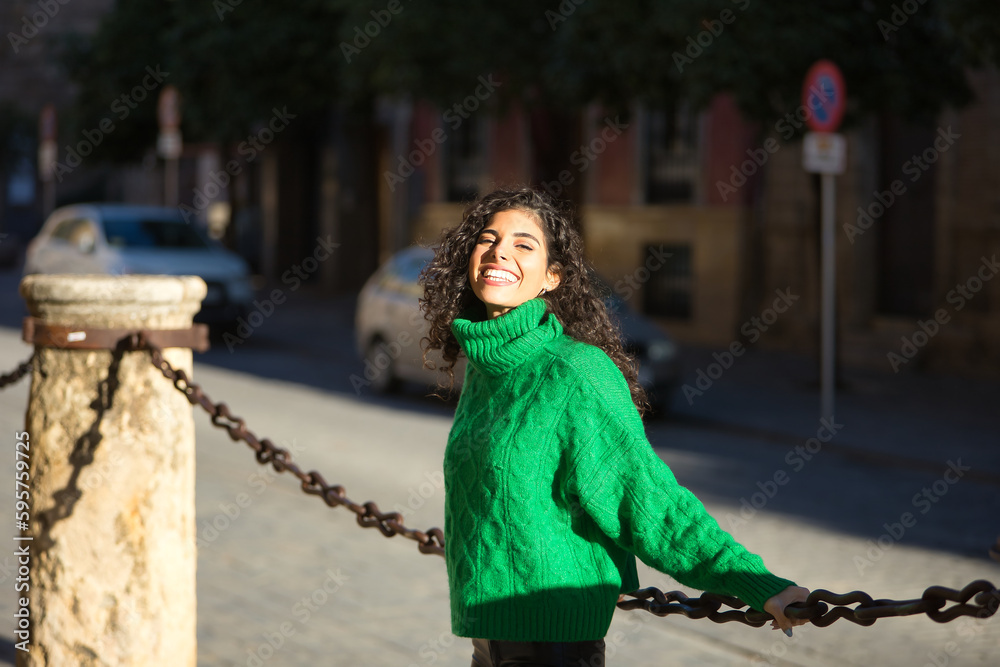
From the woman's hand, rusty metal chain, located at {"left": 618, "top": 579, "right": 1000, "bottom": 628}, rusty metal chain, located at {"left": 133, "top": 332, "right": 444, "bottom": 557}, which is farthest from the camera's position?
rusty metal chain, located at {"left": 133, "top": 332, "right": 444, "bottom": 557}

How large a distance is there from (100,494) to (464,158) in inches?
823

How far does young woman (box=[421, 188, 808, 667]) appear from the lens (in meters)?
2.26

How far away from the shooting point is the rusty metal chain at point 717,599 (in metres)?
1.98

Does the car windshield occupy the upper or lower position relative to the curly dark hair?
lower

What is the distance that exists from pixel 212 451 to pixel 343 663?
4561 millimetres

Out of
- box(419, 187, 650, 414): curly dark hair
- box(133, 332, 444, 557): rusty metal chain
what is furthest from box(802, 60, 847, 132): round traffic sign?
box(419, 187, 650, 414): curly dark hair

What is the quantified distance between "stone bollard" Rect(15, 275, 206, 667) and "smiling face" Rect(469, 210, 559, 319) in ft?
4.22

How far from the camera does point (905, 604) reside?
208cm

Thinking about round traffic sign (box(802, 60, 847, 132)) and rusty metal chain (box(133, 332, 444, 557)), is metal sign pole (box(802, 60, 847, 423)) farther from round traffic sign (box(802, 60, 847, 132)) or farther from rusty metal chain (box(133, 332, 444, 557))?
rusty metal chain (box(133, 332, 444, 557))

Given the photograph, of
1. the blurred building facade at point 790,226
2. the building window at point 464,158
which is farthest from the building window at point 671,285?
the building window at point 464,158

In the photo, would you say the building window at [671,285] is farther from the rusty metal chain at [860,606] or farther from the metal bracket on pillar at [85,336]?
the rusty metal chain at [860,606]

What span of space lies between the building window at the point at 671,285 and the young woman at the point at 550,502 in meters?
16.5

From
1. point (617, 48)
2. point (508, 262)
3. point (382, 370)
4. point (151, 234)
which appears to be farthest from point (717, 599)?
point (151, 234)

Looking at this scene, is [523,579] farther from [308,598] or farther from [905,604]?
[308,598]
